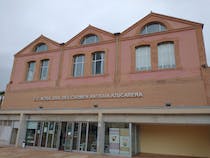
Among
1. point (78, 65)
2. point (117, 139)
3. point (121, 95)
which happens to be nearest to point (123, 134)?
point (117, 139)

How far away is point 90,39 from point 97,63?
2.75m

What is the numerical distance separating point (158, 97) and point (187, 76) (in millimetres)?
2315

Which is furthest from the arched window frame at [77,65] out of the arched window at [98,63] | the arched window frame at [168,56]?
the arched window frame at [168,56]

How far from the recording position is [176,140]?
11875 millimetres

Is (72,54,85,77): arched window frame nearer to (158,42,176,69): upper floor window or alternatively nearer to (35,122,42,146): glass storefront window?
(35,122,42,146): glass storefront window

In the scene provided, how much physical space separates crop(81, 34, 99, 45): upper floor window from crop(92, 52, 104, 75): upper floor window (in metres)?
1.40

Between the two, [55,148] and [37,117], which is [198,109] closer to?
[55,148]

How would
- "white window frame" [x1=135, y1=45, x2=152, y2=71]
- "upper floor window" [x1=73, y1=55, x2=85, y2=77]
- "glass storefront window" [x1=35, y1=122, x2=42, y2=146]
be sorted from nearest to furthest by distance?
"white window frame" [x1=135, y1=45, x2=152, y2=71] < "glass storefront window" [x1=35, y1=122, x2=42, y2=146] < "upper floor window" [x1=73, y1=55, x2=85, y2=77]

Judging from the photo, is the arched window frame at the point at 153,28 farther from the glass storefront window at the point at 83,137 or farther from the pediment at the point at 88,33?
the glass storefront window at the point at 83,137

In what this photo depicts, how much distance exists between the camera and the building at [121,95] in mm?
11203

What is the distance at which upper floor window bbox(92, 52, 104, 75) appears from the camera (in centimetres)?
1456

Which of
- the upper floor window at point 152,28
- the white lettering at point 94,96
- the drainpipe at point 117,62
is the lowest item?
the white lettering at point 94,96

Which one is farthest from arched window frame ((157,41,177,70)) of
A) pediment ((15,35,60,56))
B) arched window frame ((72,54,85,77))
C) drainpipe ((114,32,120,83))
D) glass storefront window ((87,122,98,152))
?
pediment ((15,35,60,56))

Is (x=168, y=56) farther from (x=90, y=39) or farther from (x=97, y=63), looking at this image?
(x=90, y=39)
